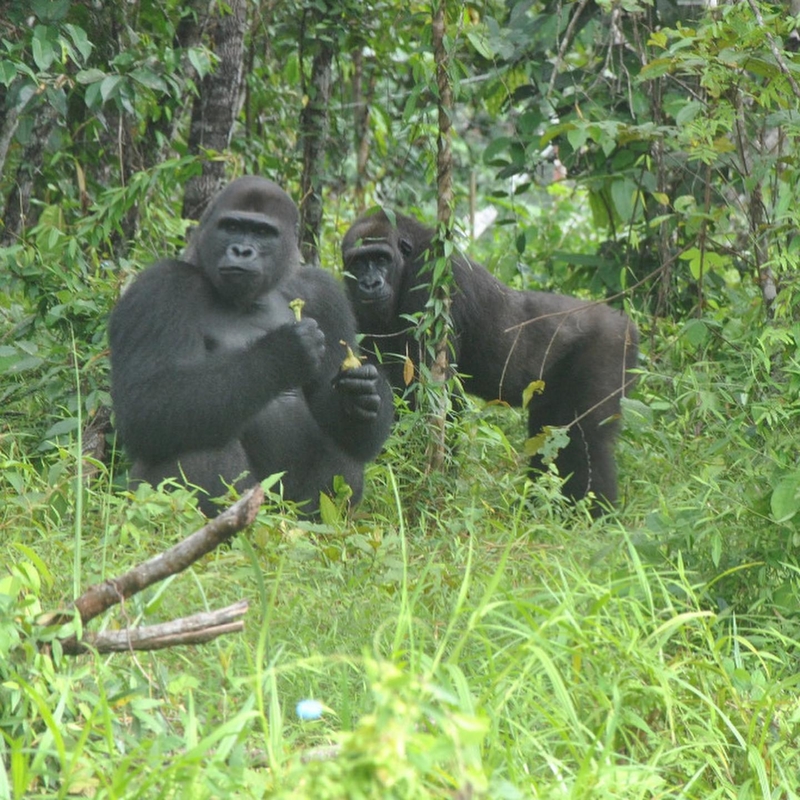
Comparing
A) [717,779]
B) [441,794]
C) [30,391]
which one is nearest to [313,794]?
[441,794]

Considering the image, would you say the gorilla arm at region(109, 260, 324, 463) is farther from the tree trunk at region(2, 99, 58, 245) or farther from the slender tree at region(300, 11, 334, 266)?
the slender tree at region(300, 11, 334, 266)

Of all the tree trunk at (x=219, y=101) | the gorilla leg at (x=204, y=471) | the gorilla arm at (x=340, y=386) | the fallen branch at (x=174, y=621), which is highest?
the tree trunk at (x=219, y=101)

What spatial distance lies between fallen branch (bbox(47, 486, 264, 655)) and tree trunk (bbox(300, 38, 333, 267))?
13.0ft

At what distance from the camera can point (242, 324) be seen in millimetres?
4328

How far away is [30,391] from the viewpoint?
4.73m

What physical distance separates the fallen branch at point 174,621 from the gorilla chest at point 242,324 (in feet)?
6.43

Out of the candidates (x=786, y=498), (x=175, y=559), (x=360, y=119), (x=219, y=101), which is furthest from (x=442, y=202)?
(x=360, y=119)

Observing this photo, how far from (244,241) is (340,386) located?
2.00ft

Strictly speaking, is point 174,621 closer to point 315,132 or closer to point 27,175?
point 27,175

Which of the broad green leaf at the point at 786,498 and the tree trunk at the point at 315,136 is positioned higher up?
the tree trunk at the point at 315,136

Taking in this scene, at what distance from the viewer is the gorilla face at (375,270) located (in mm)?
5398

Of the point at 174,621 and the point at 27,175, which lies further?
the point at 27,175

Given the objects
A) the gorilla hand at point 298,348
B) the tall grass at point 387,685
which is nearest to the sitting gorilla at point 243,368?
the gorilla hand at point 298,348

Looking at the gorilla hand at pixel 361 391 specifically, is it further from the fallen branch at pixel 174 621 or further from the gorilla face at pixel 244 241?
the fallen branch at pixel 174 621
